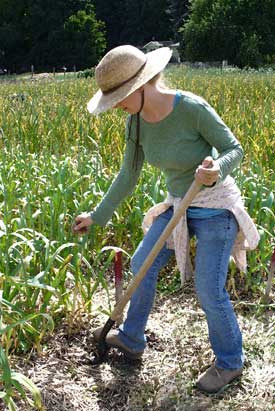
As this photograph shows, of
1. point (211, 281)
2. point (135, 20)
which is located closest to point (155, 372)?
point (211, 281)

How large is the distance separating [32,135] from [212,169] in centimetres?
384

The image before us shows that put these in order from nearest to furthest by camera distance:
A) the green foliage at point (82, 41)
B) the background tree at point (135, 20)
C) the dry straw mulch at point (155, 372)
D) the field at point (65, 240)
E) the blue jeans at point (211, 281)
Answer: the blue jeans at point (211, 281) < the dry straw mulch at point (155, 372) < the field at point (65, 240) < the green foliage at point (82, 41) < the background tree at point (135, 20)

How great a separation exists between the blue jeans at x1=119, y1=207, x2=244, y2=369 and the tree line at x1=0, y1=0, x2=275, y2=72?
1322 inches

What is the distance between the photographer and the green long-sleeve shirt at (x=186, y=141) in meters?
1.90

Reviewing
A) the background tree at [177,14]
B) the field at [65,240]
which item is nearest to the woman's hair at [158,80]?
the field at [65,240]

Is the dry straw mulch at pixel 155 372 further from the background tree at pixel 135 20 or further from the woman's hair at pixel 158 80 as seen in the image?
the background tree at pixel 135 20

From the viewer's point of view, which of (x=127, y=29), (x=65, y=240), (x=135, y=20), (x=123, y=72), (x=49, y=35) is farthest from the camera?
(x=127, y=29)

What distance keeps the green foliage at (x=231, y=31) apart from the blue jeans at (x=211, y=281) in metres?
34.4

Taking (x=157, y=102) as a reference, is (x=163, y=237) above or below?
below

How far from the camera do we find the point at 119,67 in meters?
1.86

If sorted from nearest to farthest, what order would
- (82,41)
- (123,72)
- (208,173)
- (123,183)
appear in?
1. (208,173)
2. (123,72)
3. (123,183)
4. (82,41)

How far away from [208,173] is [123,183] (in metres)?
0.51

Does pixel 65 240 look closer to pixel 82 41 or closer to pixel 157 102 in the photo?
pixel 157 102

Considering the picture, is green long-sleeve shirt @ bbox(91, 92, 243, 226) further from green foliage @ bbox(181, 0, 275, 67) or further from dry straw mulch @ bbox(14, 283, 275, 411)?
green foliage @ bbox(181, 0, 275, 67)
